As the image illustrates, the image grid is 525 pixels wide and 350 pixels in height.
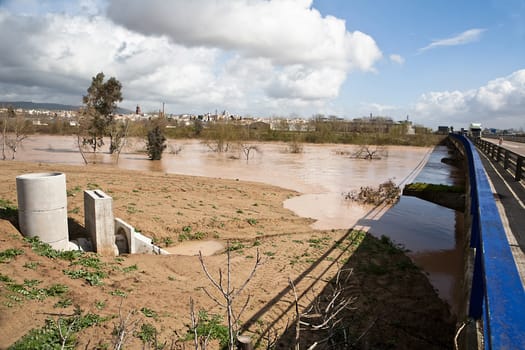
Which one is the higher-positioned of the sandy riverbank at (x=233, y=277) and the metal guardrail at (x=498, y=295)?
the metal guardrail at (x=498, y=295)

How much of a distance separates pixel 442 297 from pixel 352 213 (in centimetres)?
894

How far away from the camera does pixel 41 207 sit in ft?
27.5

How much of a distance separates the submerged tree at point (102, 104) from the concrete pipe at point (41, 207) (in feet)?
99.3

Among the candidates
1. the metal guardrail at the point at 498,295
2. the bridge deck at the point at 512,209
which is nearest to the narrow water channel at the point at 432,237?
the bridge deck at the point at 512,209

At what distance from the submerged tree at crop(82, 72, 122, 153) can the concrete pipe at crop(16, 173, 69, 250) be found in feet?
99.3

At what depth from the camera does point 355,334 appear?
684cm

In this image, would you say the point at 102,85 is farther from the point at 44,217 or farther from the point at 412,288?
Result: the point at 412,288

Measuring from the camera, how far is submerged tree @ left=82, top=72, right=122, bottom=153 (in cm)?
3669

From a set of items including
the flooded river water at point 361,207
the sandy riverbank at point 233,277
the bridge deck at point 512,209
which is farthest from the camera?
the flooded river water at point 361,207

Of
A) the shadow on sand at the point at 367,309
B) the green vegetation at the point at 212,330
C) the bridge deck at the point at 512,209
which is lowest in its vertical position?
the shadow on sand at the point at 367,309

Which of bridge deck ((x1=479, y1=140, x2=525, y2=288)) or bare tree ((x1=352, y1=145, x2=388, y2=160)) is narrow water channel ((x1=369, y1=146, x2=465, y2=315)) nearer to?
bridge deck ((x1=479, y1=140, x2=525, y2=288))

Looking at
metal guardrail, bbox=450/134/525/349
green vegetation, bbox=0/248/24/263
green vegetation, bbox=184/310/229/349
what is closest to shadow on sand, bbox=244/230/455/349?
green vegetation, bbox=184/310/229/349

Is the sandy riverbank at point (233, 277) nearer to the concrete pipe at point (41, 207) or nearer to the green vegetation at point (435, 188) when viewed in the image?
the concrete pipe at point (41, 207)

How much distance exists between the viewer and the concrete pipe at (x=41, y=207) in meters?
8.30
